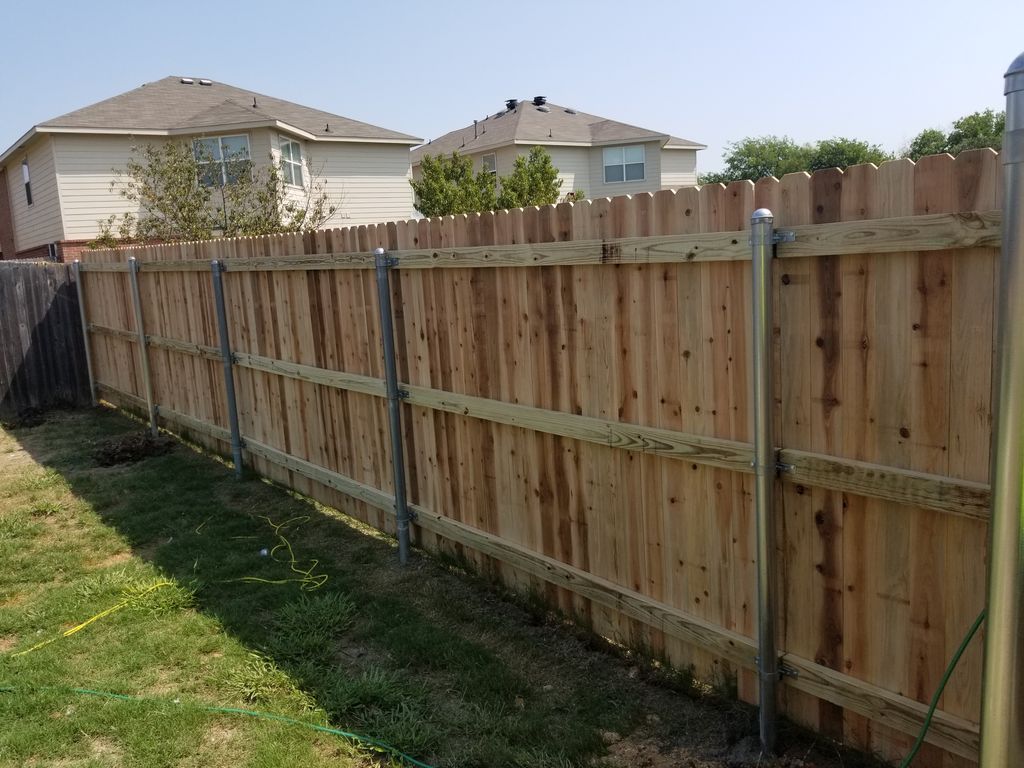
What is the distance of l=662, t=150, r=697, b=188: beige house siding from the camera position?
36.5m

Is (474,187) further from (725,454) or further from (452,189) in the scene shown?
(725,454)

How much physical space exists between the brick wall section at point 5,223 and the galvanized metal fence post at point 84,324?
17388 mm

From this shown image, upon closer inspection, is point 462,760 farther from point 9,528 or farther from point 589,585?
point 9,528

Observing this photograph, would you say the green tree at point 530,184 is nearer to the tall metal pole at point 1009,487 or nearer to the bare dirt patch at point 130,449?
the bare dirt patch at point 130,449

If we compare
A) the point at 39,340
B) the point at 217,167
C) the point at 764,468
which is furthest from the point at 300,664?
the point at 217,167

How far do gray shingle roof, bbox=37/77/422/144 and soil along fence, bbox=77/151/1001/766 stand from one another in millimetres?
18689

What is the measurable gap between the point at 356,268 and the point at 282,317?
57.5 inches

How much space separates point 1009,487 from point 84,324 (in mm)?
13039

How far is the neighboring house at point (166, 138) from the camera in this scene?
21.6 metres

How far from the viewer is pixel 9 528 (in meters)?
6.95

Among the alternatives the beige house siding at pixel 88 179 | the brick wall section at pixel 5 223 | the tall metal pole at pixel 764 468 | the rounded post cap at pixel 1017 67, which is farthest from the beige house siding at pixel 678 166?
the rounded post cap at pixel 1017 67

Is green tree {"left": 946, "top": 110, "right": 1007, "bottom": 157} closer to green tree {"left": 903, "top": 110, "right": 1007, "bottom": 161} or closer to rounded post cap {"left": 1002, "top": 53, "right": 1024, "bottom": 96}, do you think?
Result: green tree {"left": 903, "top": 110, "right": 1007, "bottom": 161}

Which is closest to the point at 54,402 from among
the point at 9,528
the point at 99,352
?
the point at 99,352

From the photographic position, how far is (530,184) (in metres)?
24.4
